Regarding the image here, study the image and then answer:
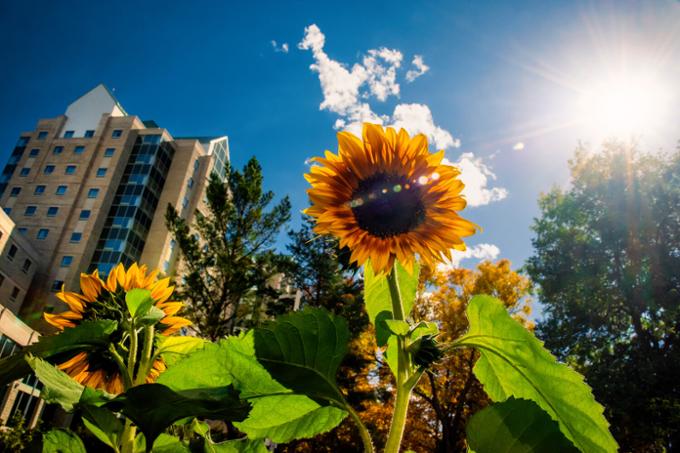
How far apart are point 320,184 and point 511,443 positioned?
27.3 inches

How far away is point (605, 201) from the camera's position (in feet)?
56.5

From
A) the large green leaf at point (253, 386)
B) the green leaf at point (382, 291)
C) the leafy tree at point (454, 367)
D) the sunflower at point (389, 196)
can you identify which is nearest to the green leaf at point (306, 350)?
the large green leaf at point (253, 386)

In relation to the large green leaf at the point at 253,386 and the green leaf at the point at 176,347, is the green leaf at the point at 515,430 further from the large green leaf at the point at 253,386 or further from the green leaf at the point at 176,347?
the green leaf at the point at 176,347

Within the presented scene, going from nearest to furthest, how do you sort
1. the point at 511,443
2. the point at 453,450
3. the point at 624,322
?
the point at 511,443
the point at 453,450
the point at 624,322

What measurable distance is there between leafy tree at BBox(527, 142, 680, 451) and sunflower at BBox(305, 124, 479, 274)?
14.8 m

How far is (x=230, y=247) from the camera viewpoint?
21969 mm

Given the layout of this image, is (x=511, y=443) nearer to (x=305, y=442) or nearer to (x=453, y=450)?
(x=453, y=450)

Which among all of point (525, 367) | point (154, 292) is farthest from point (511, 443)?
point (154, 292)

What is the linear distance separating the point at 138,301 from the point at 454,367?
52.8ft

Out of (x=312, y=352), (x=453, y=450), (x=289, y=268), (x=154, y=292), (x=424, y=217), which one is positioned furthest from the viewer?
(x=289, y=268)

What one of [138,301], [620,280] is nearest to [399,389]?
[138,301]

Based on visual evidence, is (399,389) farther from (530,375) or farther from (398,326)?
(530,375)

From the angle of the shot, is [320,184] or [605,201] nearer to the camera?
[320,184]

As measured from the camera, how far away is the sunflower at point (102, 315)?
117 centimetres
